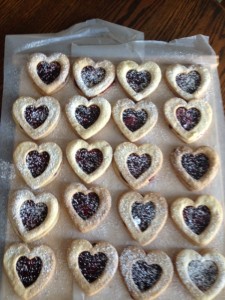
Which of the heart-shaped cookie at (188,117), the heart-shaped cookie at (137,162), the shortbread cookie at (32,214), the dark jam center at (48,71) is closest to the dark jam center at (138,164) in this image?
the heart-shaped cookie at (137,162)

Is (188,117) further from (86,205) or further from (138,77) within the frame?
(86,205)

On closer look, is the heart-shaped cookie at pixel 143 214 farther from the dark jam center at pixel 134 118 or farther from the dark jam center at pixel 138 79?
the dark jam center at pixel 138 79

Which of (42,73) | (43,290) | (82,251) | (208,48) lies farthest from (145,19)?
(43,290)

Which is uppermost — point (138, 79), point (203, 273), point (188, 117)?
point (138, 79)

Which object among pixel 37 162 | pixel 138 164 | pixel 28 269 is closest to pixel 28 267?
pixel 28 269

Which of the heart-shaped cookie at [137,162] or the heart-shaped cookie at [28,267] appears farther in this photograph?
the heart-shaped cookie at [137,162]
